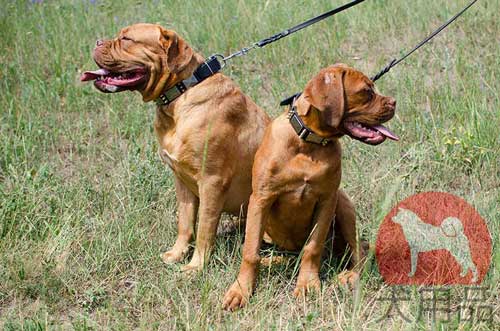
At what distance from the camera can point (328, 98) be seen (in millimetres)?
3857

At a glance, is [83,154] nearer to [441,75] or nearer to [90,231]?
[90,231]

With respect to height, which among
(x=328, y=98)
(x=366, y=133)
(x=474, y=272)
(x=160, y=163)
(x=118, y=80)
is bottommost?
(x=474, y=272)

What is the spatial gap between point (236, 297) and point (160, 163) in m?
1.95

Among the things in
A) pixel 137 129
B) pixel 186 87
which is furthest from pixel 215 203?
pixel 137 129

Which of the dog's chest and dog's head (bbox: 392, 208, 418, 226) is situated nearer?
the dog's chest

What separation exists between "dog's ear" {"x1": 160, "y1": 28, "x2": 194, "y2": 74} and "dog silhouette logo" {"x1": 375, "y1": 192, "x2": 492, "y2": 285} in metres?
1.67

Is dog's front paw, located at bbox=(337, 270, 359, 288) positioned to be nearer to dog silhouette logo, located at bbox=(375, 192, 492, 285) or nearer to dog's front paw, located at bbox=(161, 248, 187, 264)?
dog silhouette logo, located at bbox=(375, 192, 492, 285)

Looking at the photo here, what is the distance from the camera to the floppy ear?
3857 mm

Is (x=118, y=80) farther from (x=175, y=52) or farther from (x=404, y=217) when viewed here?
(x=404, y=217)

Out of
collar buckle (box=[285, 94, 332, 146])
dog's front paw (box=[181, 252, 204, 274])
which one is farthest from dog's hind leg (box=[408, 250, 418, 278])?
dog's front paw (box=[181, 252, 204, 274])

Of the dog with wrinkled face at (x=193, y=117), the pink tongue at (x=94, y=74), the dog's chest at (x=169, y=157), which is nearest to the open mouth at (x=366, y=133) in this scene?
the dog with wrinkled face at (x=193, y=117)

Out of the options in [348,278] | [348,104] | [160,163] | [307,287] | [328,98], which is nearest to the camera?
[328,98]

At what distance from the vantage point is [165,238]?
507 centimetres

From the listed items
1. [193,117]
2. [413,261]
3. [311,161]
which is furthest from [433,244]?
[193,117]
